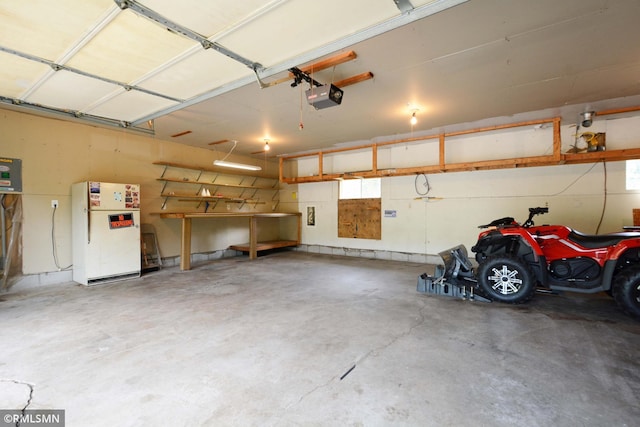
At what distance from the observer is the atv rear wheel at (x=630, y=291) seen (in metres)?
3.20

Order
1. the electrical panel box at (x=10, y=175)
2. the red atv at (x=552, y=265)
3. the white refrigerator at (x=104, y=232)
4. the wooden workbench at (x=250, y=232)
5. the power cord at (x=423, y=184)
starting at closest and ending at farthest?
the red atv at (x=552, y=265), the electrical panel box at (x=10, y=175), the white refrigerator at (x=104, y=232), the wooden workbench at (x=250, y=232), the power cord at (x=423, y=184)

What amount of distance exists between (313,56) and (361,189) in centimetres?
529

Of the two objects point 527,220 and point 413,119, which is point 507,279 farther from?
point 413,119

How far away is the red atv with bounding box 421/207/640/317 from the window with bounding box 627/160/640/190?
2.12 meters

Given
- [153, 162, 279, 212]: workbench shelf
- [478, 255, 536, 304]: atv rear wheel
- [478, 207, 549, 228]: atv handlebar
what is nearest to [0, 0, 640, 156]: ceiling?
[478, 207, 549, 228]: atv handlebar

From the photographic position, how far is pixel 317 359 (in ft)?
7.75

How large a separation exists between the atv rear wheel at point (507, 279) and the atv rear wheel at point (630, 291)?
0.81 m

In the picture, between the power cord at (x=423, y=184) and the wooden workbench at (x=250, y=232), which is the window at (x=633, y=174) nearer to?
the power cord at (x=423, y=184)

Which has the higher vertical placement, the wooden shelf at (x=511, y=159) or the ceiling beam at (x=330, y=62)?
A: the ceiling beam at (x=330, y=62)

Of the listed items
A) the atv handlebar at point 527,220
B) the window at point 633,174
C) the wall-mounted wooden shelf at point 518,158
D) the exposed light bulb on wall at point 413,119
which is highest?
the exposed light bulb on wall at point 413,119

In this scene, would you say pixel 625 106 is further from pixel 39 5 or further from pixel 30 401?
pixel 30 401

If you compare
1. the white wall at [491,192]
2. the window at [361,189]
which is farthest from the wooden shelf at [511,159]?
the window at [361,189]


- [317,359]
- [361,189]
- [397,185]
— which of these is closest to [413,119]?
[397,185]

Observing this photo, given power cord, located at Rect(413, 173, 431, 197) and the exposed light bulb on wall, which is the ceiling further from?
power cord, located at Rect(413, 173, 431, 197)
